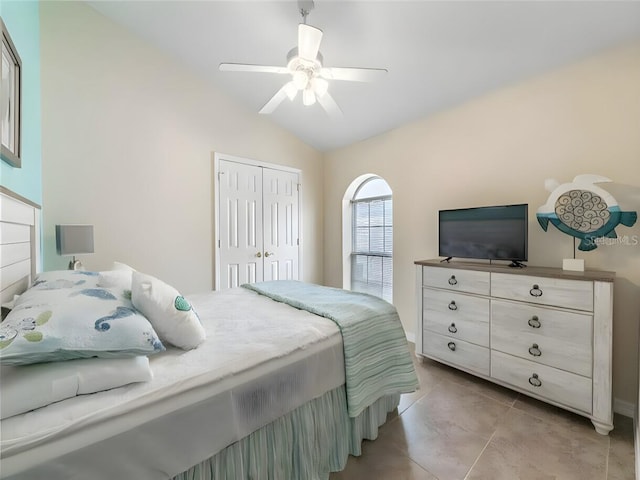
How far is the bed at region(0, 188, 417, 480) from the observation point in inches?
30.0

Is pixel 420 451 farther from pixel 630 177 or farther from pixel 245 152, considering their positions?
pixel 245 152

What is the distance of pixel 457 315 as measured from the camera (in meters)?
2.37

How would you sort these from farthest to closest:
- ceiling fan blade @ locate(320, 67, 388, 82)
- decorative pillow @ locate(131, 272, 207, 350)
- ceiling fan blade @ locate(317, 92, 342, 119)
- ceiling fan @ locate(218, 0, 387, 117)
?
ceiling fan blade @ locate(317, 92, 342, 119)
ceiling fan blade @ locate(320, 67, 388, 82)
ceiling fan @ locate(218, 0, 387, 117)
decorative pillow @ locate(131, 272, 207, 350)

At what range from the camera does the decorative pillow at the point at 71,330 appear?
786mm

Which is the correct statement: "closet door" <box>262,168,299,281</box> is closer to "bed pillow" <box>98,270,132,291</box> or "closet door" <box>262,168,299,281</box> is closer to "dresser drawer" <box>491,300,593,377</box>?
"bed pillow" <box>98,270,132,291</box>

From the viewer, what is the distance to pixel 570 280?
1.82m

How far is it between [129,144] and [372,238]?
303 centimetres

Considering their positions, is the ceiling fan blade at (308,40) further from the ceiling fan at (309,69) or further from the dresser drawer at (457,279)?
the dresser drawer at (457,279)

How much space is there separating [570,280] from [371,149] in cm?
251

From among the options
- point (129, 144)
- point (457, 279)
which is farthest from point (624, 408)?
point (129, 144)

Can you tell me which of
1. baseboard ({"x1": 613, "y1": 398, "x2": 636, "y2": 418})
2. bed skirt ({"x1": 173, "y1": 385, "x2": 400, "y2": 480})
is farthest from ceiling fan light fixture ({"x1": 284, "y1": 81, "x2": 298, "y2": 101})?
baseboard ({"x1": 613, "y1": 398, "x2": 636, "y2": 418})

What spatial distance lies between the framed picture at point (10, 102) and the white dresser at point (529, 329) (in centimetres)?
300

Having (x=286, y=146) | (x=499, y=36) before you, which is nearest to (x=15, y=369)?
(x=499, y=36)

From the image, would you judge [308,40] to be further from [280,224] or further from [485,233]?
[280,224]
